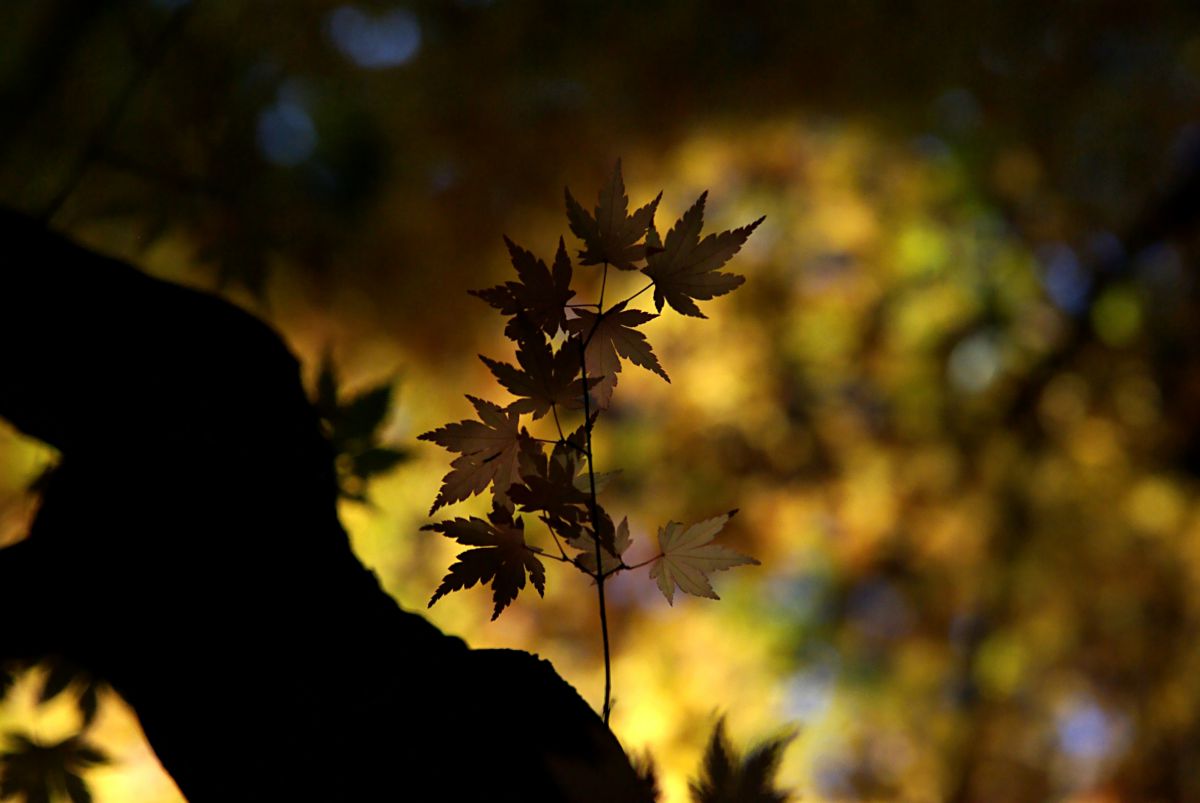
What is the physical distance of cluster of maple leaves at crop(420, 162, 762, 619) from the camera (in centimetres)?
46

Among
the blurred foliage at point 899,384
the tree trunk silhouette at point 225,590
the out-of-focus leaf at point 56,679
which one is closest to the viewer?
the tree trunk silhouette at point 225,590

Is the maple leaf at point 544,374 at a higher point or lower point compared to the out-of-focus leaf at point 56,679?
higher

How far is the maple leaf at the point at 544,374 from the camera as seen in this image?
472 mm

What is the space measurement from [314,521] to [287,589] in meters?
0.06

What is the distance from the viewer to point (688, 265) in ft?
1.60

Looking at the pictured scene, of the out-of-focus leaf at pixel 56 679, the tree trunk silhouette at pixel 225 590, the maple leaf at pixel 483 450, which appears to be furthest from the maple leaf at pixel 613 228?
the out-of-focus leaf at pixel 56 679

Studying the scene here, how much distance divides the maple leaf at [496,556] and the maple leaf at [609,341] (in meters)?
0.09

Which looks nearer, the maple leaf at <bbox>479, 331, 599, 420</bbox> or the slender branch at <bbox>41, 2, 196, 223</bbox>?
the maple leaf at <bbox>479, 331, 599, 420</bbox>

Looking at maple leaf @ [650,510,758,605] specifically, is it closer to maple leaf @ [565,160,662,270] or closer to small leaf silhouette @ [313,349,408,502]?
maple leaf @ [565,160,662,270]

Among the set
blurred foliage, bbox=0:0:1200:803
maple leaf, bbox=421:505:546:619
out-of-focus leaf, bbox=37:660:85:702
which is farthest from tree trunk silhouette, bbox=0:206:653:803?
blurred foliage, bbox=0:0:1200:803

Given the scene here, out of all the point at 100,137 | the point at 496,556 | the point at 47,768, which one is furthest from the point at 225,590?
the point at 100,137

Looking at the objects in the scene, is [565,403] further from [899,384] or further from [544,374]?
[899,384]

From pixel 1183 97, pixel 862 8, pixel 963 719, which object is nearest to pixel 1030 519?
pixel 963 719

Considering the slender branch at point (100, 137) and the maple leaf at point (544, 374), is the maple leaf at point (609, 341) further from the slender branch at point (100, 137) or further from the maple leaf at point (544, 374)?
the slender branch at point (100, 137)
